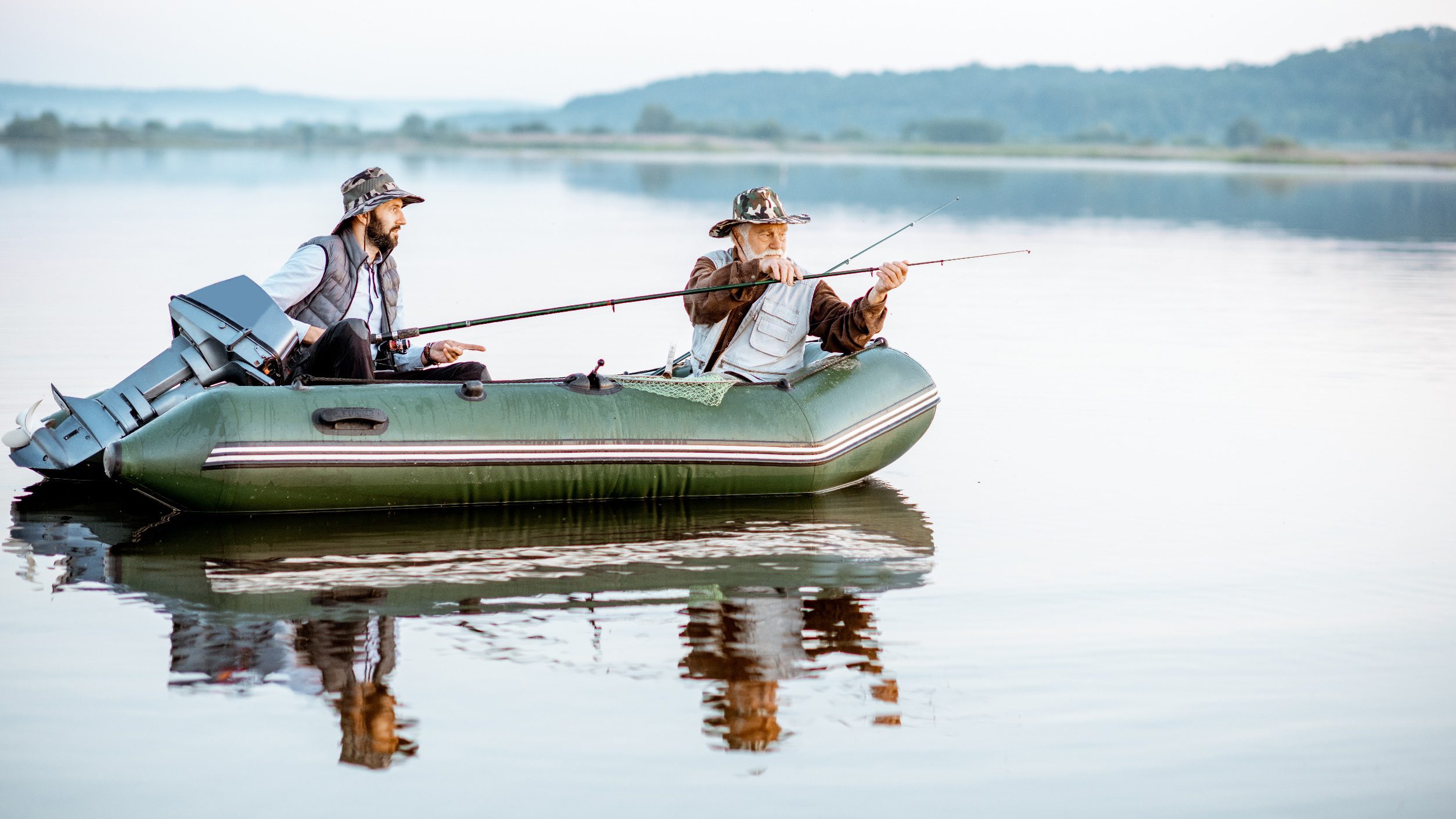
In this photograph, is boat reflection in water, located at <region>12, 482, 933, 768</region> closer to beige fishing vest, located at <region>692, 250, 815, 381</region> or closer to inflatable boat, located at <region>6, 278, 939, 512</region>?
inflatable boat, located at <region>6, 278, 939, 512</region>

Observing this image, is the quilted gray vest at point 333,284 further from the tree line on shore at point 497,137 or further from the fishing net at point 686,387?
the tree line on shore at point 497,137

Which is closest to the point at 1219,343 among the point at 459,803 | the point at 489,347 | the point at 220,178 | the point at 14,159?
the point at 489,347

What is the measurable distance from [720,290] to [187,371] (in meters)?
2.05

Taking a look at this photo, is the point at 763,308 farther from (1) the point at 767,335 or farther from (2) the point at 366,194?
(2) the point at 366,194

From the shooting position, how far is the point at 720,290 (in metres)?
6.79

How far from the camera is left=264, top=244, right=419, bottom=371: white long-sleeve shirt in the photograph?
651cm

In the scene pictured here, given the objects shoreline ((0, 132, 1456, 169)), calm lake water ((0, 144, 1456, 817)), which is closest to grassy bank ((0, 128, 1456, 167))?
shoreline ((0, 132, 1456, 169))

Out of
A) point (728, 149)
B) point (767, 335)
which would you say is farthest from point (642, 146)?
point (767, 335)

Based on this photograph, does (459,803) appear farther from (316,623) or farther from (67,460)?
(67,460)

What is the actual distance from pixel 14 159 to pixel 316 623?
142ft

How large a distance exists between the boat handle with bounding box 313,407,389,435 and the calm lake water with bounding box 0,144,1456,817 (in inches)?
13.9

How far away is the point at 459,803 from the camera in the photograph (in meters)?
3.80

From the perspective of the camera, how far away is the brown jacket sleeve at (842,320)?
6.81 meters

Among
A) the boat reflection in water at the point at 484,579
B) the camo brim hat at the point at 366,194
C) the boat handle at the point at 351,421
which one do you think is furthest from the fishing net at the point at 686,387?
the camo brim hat at the point at 366,194
